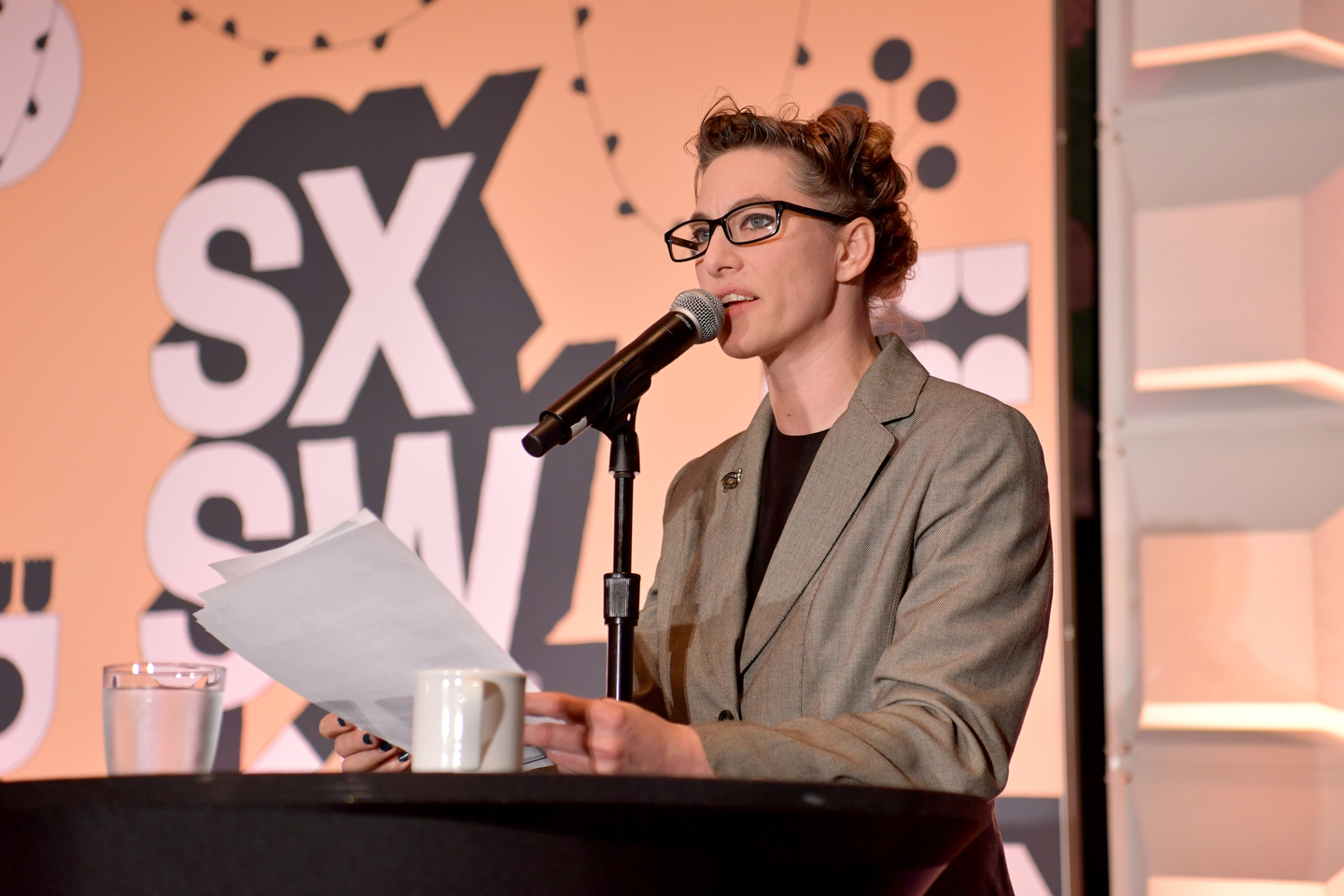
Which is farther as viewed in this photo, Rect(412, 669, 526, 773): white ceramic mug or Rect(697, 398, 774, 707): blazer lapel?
Rect(697, 398, 774, 707): blazer lapel

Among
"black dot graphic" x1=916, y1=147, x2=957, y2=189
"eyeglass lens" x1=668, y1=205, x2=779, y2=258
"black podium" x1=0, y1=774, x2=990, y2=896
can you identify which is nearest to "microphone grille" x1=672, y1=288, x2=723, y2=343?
"eyeglass lens" x1=668, y1=205, x2=779, y2=258

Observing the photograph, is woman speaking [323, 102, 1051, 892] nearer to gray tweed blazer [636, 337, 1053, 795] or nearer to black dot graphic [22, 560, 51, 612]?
gray tweed blazer [636, 337, 1053, 795]

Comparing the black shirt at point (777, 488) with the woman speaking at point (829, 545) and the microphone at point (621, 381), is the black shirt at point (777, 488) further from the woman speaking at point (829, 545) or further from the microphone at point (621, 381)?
the microphone at point (621, 381)

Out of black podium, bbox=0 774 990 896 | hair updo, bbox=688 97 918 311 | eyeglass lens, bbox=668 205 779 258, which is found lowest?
black podium, bbox=0 774 990 896

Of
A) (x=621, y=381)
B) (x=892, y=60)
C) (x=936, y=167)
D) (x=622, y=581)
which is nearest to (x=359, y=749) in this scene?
(x=622, y=581)

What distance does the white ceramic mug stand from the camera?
0.84 m

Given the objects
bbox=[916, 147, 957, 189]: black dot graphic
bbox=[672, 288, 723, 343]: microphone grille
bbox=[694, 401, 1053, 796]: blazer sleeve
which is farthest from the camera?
bbox=[916, 147, 957, 189]: black dot graphic

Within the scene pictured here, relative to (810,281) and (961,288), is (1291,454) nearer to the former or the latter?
(961,288)

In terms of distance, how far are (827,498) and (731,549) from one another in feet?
0.64

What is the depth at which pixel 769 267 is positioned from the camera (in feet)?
5.69

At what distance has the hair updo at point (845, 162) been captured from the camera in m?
1.80

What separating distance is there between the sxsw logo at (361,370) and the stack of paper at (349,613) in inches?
70.5

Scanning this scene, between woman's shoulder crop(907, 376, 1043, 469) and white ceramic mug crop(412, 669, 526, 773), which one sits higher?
woman's shoulder crop(907, 376, 1043, 469)

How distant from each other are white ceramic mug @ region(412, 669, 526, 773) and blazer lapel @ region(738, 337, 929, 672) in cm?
77
